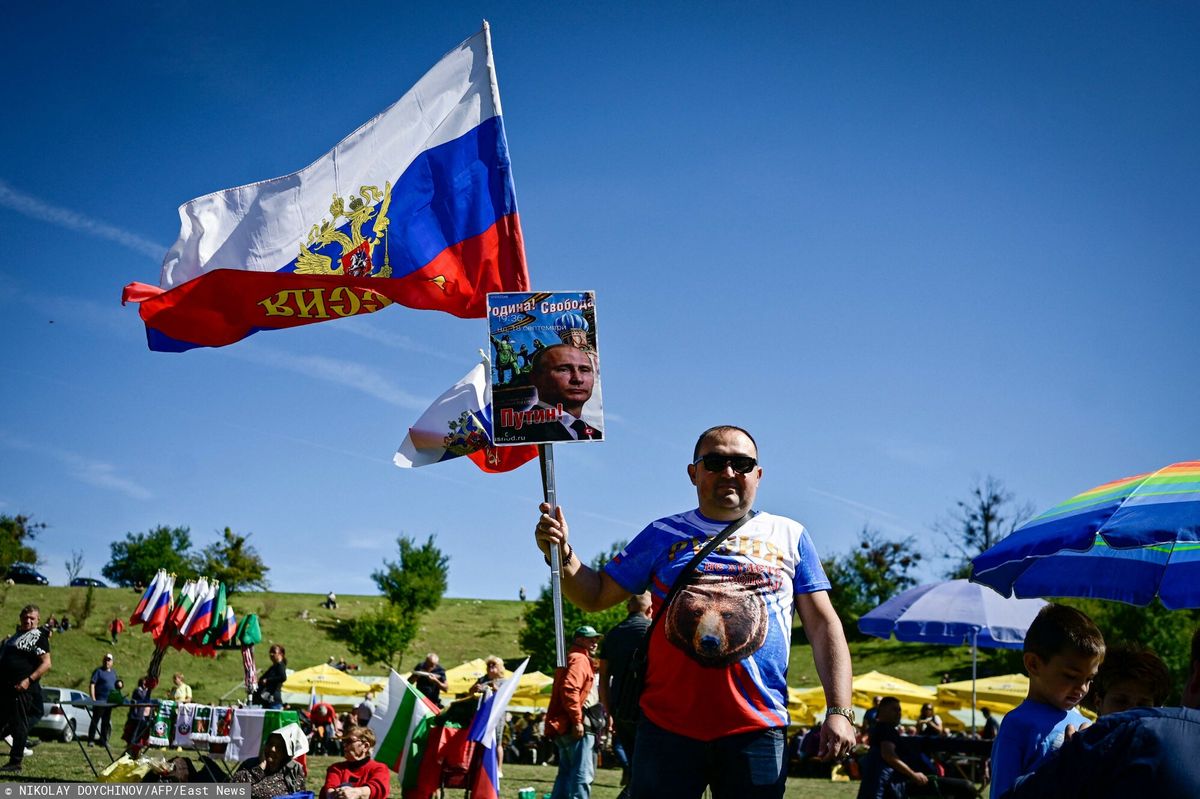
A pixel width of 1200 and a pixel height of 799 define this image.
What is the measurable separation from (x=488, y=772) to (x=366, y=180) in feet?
14.6

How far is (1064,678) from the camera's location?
3.62 meters

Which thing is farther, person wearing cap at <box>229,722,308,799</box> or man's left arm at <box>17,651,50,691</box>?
man's left arm at <box>17,651,50,691</box>

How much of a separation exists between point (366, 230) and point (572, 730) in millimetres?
4172

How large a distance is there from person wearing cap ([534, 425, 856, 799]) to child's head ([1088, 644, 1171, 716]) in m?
0.96

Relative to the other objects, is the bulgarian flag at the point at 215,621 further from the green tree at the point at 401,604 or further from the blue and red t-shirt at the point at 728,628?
the green tree at the point at 401,604

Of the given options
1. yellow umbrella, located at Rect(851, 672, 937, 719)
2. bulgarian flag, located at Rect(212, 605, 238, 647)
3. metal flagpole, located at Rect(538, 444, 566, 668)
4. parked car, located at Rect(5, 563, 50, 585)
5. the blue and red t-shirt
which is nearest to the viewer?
the blue and red t-shirt

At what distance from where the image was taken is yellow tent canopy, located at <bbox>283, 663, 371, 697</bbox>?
27.3 metres

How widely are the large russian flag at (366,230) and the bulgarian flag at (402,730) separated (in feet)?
10.1

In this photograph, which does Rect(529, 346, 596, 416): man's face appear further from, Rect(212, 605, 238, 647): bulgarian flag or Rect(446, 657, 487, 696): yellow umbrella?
Rect(446, 657, 487, 696): yellow umbrella

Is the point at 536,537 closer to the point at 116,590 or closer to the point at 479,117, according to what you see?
the point at 479,117

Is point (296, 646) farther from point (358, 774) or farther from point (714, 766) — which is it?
point (714, 766)

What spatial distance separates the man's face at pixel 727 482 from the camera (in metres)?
4.06

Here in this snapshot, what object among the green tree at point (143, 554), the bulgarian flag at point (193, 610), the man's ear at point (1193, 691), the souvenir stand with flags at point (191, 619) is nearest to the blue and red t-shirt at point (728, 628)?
the man's ear at point (1193, 691)

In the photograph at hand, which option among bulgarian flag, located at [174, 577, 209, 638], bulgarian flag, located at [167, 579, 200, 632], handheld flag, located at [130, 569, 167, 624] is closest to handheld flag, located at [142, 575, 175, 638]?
handheld flag, located at [130, 569, 167, 624]
